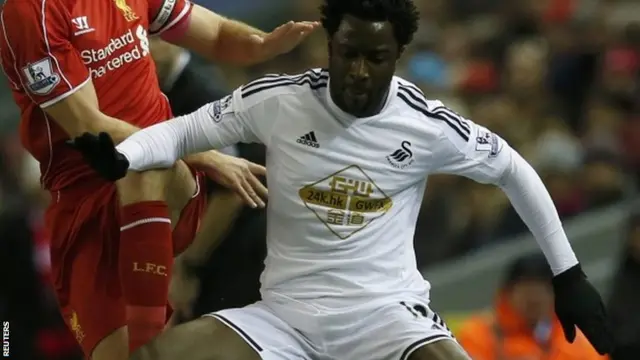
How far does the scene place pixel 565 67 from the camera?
8.16m

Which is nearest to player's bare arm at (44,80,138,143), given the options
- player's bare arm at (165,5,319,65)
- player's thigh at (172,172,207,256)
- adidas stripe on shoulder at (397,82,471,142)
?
player's thigh at (172,172,207,256)

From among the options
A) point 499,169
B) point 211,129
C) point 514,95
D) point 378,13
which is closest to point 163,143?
point 211,129

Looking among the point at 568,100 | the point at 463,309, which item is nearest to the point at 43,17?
the point at 463,309

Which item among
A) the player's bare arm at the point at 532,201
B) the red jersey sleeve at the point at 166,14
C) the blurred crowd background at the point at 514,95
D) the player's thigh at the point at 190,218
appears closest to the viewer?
the player's bare arm at the point at 532,201

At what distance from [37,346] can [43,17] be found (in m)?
3.08

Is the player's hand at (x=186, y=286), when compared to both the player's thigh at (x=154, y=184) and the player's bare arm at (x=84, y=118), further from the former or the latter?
the player's bare arm at (x=84, y=118)

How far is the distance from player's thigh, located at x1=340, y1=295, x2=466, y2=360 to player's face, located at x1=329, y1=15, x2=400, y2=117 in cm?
52

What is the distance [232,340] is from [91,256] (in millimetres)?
609

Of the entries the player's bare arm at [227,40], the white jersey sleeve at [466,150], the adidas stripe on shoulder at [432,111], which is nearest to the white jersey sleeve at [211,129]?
the adidas stripe on shoulder at [432,111]

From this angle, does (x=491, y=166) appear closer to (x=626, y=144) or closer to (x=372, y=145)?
(x=372, y=145)

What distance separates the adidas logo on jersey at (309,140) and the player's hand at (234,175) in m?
0.27

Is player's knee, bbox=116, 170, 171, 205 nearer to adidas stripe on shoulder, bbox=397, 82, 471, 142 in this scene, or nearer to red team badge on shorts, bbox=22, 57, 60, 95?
red team badge on shorts, bbox=22, 57, 60, 95

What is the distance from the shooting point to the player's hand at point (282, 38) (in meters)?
4.22

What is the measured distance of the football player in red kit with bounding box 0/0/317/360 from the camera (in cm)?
389
